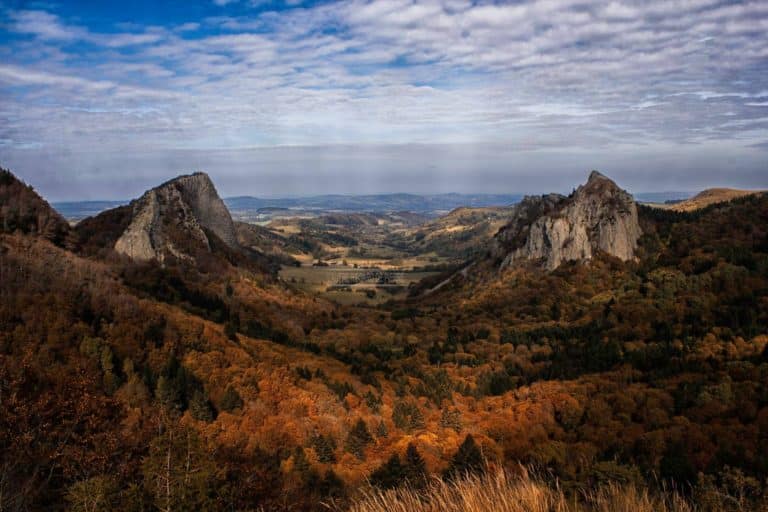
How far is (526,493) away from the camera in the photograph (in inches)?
245

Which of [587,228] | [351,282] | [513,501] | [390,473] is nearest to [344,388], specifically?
[390,473]

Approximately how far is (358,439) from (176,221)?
6628 centimetres

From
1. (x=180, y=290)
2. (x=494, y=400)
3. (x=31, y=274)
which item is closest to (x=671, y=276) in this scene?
(x=494, y=400)

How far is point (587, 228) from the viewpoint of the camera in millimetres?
104375

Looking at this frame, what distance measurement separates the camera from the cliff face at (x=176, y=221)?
262ft

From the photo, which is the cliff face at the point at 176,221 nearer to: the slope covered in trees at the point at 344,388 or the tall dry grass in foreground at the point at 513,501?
the slope covered in trees at the point at 344,388

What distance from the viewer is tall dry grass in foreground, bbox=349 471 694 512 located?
5977 mm

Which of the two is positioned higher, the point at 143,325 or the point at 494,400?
the point at 143,325

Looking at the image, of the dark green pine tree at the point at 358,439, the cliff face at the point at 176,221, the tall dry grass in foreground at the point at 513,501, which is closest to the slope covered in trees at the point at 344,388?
the dark green pine tree at the point at 358,439

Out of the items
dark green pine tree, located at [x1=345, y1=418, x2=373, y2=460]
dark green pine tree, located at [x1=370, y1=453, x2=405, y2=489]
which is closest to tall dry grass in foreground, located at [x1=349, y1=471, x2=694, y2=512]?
dark green pine tree, located at [x1=370, y1=453, x2=405, y2=489]

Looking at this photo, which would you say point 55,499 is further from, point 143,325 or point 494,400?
point 494,400

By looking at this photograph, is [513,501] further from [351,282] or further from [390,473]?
[351,282]

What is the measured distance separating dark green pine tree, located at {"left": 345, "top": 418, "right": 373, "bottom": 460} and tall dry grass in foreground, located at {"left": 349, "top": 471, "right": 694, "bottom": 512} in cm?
2935

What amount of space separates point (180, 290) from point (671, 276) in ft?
252
